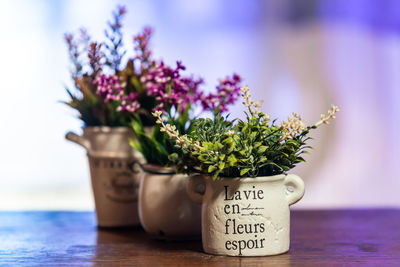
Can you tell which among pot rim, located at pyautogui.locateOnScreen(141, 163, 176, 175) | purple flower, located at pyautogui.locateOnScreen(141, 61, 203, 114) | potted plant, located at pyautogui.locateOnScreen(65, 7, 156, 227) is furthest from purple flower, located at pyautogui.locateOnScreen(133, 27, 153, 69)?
pot rim, located at pyautogui.locateOnScreen(141, 163, 176, 175)

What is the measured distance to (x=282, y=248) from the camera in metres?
0.91

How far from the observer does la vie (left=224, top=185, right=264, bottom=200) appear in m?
0.88

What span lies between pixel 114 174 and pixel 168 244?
0.25 metres

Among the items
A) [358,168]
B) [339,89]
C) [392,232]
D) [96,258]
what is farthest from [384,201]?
[96,258]

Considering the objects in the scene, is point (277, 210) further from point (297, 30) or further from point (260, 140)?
point (297, 30)

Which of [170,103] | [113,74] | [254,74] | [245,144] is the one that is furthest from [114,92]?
[254,74]

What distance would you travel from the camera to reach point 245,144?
34.6 inches

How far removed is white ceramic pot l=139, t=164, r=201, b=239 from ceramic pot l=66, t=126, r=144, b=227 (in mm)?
168

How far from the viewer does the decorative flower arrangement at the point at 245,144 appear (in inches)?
34.2

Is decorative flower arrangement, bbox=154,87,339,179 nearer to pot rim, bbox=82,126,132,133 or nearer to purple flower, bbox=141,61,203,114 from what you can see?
purple flower, bbox=141,61,203,114

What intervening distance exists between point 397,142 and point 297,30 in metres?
0.76

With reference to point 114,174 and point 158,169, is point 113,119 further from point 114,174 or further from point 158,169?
point 158,169

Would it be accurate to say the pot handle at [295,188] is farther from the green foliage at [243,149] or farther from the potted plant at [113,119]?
the potted plant at [113,119]

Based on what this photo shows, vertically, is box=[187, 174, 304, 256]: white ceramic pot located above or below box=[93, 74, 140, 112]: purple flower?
below
